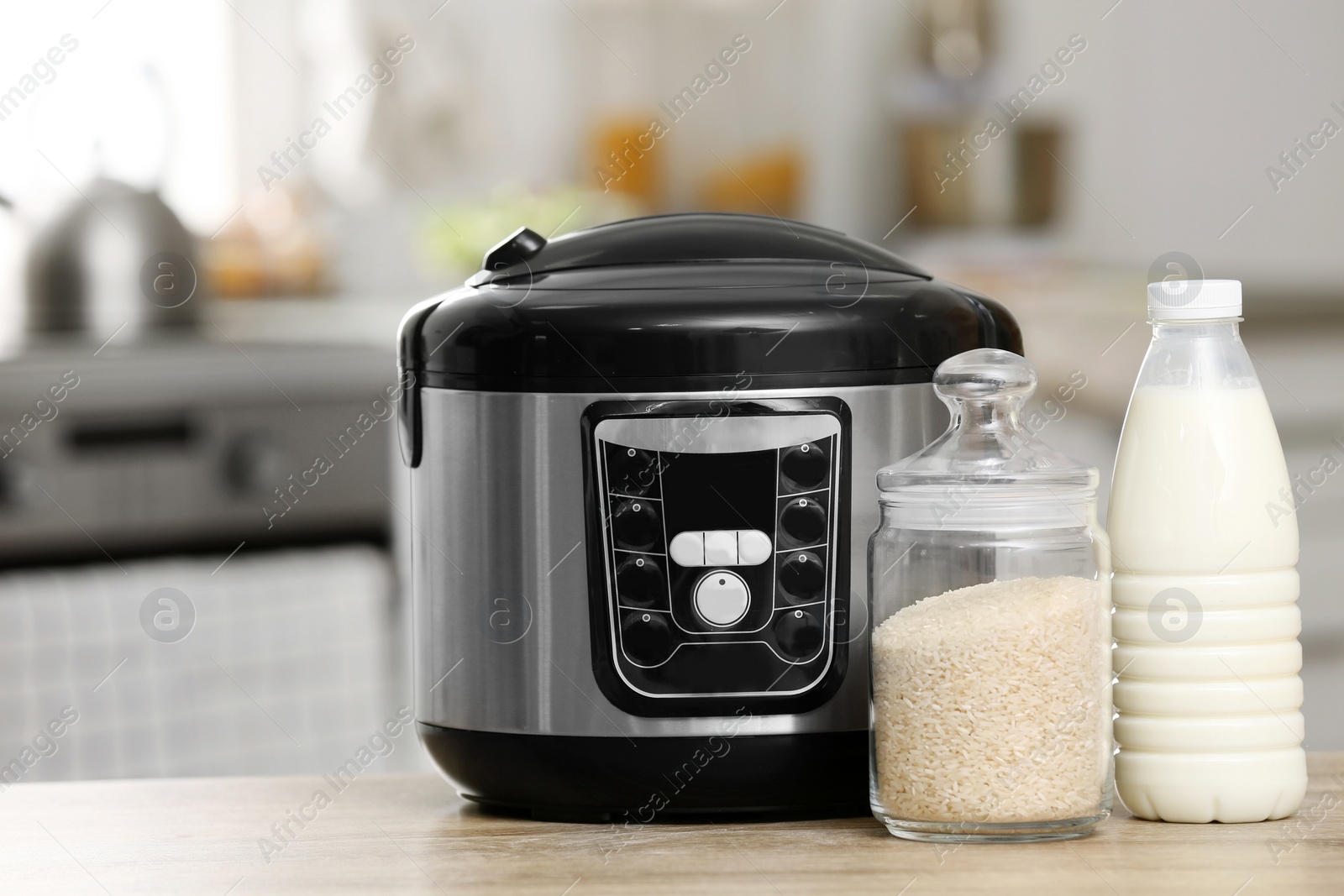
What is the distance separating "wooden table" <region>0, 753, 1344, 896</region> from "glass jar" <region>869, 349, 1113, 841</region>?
0.02 m

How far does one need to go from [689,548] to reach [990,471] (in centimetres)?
14

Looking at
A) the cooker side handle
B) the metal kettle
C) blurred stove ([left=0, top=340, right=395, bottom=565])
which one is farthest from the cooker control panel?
the metal kettle

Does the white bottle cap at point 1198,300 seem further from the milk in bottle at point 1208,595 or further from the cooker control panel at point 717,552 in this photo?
the cooker control panel at point 717,552

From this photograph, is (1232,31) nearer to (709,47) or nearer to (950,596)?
(709,47)

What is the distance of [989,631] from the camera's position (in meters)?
0.60

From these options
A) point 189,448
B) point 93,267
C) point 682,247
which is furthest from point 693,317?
point 93,267

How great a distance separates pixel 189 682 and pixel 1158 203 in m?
2.36

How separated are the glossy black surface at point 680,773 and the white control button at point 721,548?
7 centimetres

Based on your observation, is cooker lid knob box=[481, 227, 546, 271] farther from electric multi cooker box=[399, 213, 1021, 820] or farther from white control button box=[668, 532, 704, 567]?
white control button box=[668, 532, 704, 567]

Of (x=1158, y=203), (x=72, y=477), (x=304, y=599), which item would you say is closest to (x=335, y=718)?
(x=304, y=599)

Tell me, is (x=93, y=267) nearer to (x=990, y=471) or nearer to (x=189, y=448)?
(x=189, y=448)

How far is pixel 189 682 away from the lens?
191 centimetres

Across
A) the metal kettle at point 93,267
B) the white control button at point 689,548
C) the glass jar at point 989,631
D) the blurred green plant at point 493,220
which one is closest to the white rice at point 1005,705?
the glass jar at point 989,631

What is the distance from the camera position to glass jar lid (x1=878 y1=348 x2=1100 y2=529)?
62 cm
